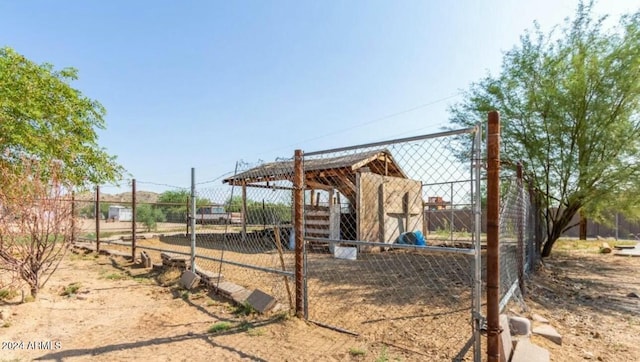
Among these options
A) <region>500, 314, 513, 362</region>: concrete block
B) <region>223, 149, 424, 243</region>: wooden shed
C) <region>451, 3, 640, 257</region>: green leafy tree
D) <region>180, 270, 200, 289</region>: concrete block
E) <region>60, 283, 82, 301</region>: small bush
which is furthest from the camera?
<region>223, 149, 424, 243</region>: wooden shed

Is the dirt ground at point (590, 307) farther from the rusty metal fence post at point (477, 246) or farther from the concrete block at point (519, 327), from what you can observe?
the rusty metal fence post at point (477, 246)

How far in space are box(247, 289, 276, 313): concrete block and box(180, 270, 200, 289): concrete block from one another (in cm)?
157

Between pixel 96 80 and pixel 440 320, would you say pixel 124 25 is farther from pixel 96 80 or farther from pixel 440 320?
pixel 440 320

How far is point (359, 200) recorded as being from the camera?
33.4 ft

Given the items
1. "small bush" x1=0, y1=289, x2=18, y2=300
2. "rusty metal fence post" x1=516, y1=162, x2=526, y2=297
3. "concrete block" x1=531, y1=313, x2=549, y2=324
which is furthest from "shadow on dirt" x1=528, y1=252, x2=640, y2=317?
"small bush" x1=0, y1=289, x2=18, y2=300

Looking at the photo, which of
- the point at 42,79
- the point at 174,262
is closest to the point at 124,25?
the point at 42,79

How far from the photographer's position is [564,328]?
12.6ft

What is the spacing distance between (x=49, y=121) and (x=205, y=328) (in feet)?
29.6

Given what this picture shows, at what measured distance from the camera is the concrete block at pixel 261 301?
4.19 metres

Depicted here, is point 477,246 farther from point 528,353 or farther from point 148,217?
point 148,217

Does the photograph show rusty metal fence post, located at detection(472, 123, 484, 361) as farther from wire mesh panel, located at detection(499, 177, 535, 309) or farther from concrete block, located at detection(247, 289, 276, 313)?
concrete block, located at detection(247, 289, 276, 313)

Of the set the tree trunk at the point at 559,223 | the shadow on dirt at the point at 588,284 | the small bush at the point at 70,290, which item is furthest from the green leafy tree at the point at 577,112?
the small bush at the point at 70,290

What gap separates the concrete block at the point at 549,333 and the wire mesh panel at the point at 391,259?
2.08ft

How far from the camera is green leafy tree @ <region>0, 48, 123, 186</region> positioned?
810cm
